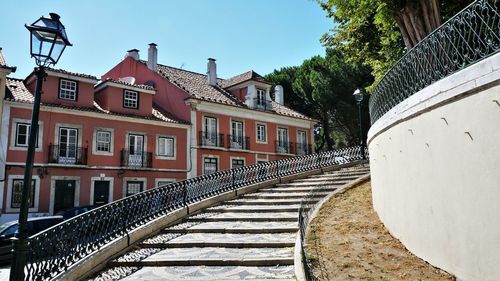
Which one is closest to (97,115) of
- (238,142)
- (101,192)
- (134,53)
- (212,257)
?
(101,192)

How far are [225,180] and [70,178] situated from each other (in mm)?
10740

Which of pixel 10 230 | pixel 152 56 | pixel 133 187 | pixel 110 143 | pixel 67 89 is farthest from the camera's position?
pixel 152 56

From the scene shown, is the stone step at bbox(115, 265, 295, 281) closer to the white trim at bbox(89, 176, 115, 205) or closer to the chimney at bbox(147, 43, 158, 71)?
the white trim at bbox(89, 176, 115, 205)

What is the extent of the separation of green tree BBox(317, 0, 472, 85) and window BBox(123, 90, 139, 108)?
43.9ft

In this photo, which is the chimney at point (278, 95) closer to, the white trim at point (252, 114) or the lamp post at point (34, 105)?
the white trim at point (252, 114)

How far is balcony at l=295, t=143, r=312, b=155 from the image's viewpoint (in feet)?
107

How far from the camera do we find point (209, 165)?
26672mm

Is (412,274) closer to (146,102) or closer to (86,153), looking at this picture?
(86,153)

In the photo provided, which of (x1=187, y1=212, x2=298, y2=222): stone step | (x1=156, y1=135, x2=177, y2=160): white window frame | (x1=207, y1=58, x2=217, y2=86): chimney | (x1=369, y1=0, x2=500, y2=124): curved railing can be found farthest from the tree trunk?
(x1=207, y1=58, x2=217, y2=86): chimney

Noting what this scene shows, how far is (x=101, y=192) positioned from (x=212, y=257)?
52.8 ft

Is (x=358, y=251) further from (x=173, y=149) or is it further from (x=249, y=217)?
(x=173, y=149)

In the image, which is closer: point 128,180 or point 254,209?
point 254,209

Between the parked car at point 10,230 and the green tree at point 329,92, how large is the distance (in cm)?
2482

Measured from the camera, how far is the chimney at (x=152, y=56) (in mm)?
28156
